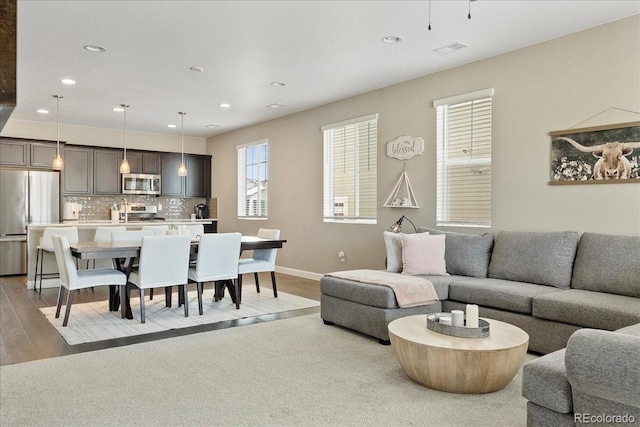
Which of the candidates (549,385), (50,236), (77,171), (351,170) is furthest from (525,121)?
(77,171)

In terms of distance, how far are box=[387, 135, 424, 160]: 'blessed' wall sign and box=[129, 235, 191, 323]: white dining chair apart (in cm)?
272

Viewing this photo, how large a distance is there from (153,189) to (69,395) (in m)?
Result: 7.12

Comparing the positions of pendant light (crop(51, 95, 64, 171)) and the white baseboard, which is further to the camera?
the white baseboard

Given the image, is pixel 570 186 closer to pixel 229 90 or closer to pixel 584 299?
pixel 584 299

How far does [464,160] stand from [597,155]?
4.48 feet

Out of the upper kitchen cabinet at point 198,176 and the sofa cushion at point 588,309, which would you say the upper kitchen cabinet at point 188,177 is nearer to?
the upper kitchen cabinet at point 198,176

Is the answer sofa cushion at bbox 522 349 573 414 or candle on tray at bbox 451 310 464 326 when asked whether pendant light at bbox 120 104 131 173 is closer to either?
candle on tray at bbox 451 310 464 326

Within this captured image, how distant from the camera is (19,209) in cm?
777

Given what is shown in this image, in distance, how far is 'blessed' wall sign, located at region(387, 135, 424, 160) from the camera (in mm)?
5543

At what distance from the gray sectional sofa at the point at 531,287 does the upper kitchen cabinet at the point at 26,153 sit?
6300 millimetres

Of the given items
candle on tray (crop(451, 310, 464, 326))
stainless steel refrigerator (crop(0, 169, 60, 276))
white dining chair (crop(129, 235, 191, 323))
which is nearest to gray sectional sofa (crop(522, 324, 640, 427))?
candle on tray (crop(451, 310, 464, 326))

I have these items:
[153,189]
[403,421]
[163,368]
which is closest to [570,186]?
[403,421]

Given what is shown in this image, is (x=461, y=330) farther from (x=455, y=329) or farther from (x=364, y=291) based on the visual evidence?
(x=364, y=291)

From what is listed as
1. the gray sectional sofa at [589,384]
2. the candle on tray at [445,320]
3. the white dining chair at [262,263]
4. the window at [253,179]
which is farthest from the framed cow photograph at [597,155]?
the window at [253,179]
